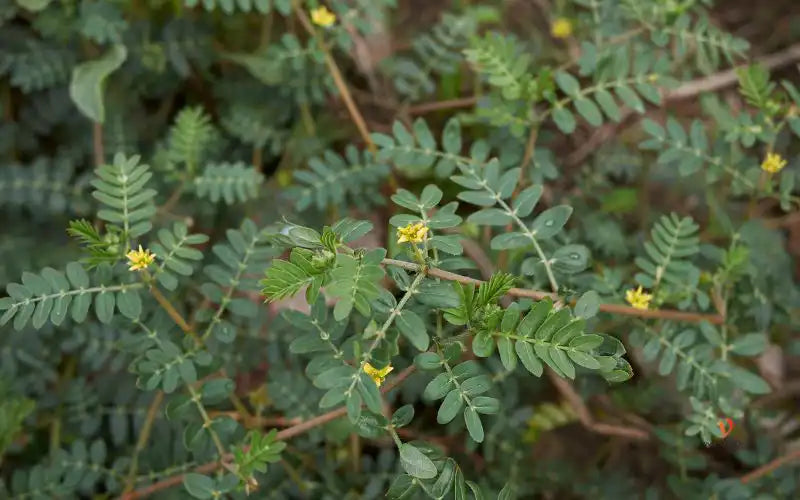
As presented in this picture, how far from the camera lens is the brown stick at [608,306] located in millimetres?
1353

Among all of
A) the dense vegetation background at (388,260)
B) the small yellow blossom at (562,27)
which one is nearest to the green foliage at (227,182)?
the dense vegetation background at (388,260)

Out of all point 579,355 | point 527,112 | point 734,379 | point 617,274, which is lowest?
point 734,379

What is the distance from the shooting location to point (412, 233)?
1320 millimetres

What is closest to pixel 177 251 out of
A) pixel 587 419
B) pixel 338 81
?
pixel 338 81

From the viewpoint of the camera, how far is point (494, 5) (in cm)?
285

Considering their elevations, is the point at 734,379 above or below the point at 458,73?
below

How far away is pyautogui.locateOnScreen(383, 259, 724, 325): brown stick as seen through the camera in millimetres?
1353

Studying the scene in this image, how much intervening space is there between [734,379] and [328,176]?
47.6 inches

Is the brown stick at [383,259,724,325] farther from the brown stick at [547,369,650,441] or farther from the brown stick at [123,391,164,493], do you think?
the brown stick at [123,391,164,493]

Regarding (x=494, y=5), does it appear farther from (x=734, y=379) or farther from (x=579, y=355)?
(x=579, y=355)

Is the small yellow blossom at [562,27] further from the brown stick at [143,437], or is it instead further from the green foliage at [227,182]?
the brown stick at [143,437]

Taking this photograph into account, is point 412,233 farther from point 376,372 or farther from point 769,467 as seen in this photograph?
point 769,467

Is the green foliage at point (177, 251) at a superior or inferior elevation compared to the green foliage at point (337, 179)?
superior

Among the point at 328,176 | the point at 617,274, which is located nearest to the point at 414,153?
the point at 328,176
